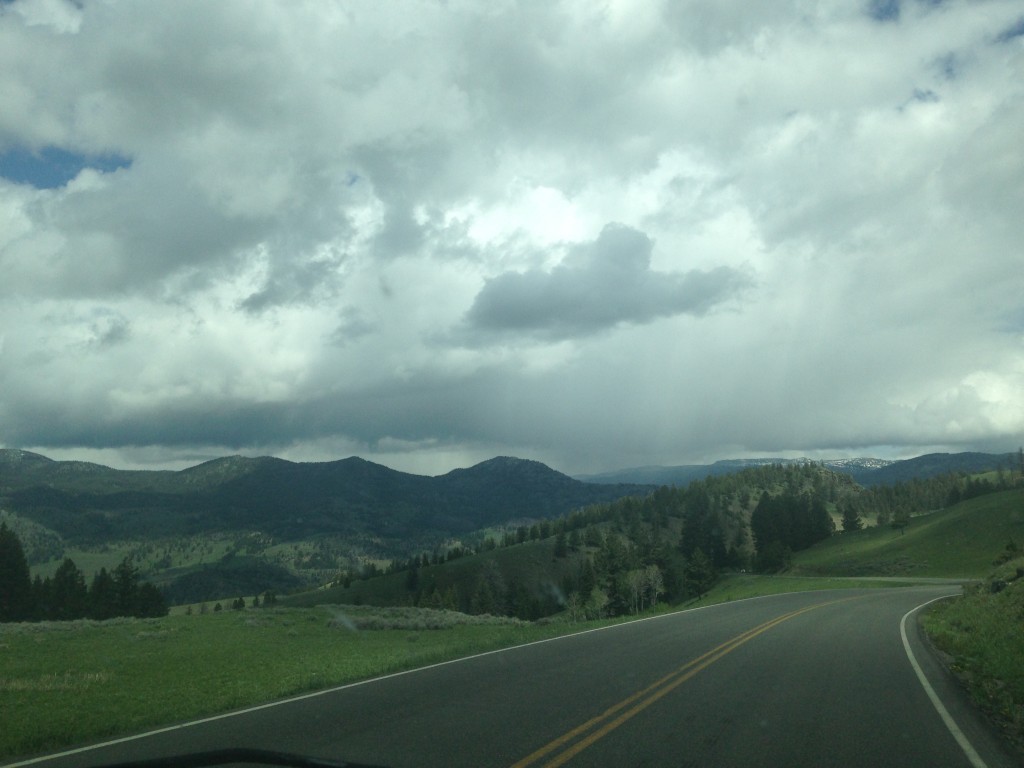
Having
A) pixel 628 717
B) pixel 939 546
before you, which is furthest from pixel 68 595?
pixel 939 546

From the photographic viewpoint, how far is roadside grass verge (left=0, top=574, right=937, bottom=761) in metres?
12.5

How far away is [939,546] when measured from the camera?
105 m

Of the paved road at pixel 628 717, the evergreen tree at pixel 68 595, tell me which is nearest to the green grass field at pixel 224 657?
the paved road at pixel 628 717

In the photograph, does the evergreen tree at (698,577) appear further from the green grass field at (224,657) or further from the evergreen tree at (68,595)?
the evergreen tree at (68,595)

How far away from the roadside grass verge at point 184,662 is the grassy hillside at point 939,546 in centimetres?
7922

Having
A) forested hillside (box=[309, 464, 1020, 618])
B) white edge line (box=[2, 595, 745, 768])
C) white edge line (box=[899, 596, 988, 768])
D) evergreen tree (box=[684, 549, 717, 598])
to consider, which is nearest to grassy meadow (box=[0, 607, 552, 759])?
white edge line (box=[2, 595, 745, 768])

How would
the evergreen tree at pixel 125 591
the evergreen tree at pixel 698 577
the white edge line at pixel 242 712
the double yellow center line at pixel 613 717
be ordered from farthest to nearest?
1. the evergreen tree at pixel 698 577
2. the evergreen tree at pixel 125 591
3. the white edge line at pixel 242 712
4. the double yellow center line at pixel 613 717

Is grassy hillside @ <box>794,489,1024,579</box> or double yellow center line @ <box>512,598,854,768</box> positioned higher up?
double yellow center line @ <box>512,598,854,768</box>

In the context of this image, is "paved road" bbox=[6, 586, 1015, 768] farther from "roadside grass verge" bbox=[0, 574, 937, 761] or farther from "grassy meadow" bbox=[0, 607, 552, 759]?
"grassy meadow" bbox=[0, 607, 552, 759]

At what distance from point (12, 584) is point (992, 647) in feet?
271

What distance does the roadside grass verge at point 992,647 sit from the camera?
1148 cm

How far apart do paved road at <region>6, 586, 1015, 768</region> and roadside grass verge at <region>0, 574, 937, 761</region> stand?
1.62 metres

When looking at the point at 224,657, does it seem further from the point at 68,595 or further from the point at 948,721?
the point at 68,595

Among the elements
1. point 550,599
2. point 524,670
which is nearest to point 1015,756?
point 524,670
